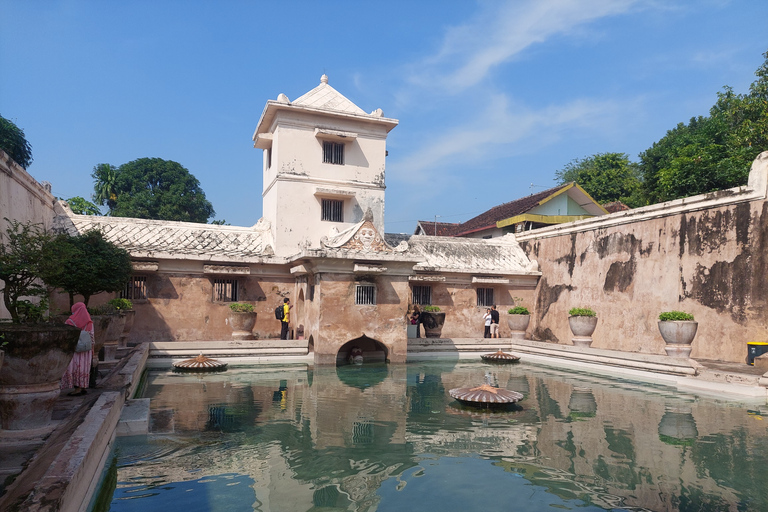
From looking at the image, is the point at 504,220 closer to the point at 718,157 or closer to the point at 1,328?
the point at 718,157

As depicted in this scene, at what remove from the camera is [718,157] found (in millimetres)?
20516

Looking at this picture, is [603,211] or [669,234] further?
[603,211]

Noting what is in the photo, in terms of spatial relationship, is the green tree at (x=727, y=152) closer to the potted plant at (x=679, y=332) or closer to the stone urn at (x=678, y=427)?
the potted plant at (x=679, y=332)

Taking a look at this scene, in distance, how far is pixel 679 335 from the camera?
11.0 meters

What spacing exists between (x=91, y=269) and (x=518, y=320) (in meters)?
11.7

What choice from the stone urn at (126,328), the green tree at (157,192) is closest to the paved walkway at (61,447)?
the stone urn at (126,328)

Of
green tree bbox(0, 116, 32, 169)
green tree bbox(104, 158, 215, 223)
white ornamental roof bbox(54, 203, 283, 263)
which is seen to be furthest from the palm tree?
white ornamental roof bbox(54, 203, 283, 263)

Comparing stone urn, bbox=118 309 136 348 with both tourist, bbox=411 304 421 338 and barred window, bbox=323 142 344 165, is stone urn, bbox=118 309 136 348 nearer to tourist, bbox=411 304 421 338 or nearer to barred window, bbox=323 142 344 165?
barred window, bbox=323 142 344 165

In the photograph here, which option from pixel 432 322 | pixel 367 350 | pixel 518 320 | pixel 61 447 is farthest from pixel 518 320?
pixel 61 447

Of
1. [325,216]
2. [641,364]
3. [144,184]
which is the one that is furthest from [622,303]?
[144,184]

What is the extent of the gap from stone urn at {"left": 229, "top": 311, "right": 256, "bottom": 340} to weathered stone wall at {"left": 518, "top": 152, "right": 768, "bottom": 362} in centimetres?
959

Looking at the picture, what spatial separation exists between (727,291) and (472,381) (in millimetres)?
6131

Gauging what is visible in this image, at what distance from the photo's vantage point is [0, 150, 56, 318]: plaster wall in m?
9.98

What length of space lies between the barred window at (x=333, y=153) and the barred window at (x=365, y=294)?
4.46 metres
